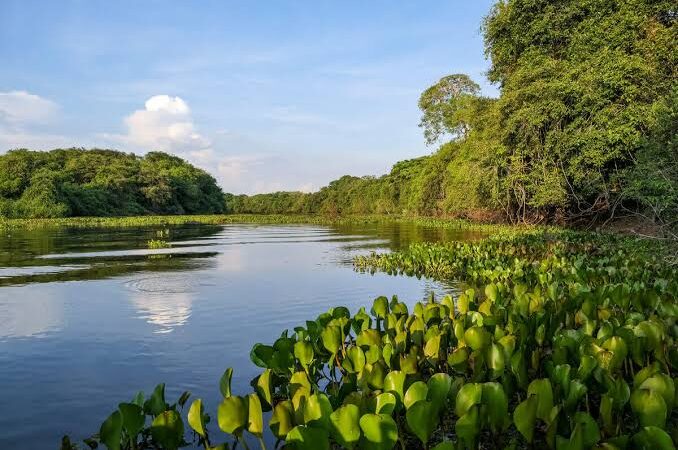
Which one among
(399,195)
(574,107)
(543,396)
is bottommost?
(543,396)

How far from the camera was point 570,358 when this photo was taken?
4523 mm

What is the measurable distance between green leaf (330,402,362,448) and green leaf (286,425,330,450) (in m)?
0.13

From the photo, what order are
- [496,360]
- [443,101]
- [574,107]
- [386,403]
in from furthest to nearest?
[443,101]
[574,107]
[496,360]
[386,403]

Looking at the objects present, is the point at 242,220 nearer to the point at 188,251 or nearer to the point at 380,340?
the point at 188,251

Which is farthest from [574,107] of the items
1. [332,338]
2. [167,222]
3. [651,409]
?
[167,222]

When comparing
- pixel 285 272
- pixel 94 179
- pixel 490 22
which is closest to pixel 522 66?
pixel 490 22

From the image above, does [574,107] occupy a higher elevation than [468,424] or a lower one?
higher

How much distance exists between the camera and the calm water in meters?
5.33

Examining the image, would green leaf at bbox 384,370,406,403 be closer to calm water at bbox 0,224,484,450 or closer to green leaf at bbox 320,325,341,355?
green leaf at bbox 320,325,341,355

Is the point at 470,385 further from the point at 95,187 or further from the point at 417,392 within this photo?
the point at 95,187

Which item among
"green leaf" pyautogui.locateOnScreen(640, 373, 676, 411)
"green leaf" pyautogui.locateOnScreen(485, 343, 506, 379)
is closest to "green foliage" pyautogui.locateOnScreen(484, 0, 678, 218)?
"green leaf" pyautogui.locateOnScreen(485, 343, 506, 379)

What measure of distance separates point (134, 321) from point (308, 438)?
22.2ft

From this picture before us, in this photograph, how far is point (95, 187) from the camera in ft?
218

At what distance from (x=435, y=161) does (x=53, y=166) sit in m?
50.7
